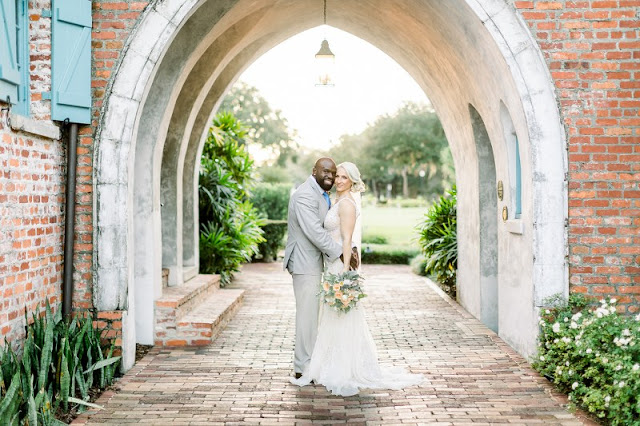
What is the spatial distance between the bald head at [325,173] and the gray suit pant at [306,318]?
84 cm

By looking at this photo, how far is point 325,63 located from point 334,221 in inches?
139

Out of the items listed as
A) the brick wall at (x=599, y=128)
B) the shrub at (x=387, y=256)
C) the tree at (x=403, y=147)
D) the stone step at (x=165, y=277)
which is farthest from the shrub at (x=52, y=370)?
the tree at (x=403, y=147)

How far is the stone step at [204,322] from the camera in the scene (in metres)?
7.89

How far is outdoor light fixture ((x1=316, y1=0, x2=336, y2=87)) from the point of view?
30.3 feet

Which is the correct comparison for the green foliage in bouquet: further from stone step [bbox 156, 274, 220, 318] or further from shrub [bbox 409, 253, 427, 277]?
shrub [bbox 409, 253, 427, 277]

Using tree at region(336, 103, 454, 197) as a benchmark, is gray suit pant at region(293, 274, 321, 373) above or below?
below

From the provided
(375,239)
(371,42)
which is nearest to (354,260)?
(371,42)

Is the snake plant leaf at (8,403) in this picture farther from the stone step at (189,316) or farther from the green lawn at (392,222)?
the green lawn at (392,222)

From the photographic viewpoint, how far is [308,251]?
6.42 meters

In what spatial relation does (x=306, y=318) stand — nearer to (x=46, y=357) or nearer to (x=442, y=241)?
(x=46, y=357)

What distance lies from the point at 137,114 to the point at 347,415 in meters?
3.40

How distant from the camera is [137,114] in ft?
22.1

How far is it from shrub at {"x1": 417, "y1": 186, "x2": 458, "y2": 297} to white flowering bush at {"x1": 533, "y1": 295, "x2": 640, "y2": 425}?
5.43 meters

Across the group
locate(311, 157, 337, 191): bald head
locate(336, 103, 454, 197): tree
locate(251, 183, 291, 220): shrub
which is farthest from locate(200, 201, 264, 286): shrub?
locate(336, 103, 454, 197): tree
